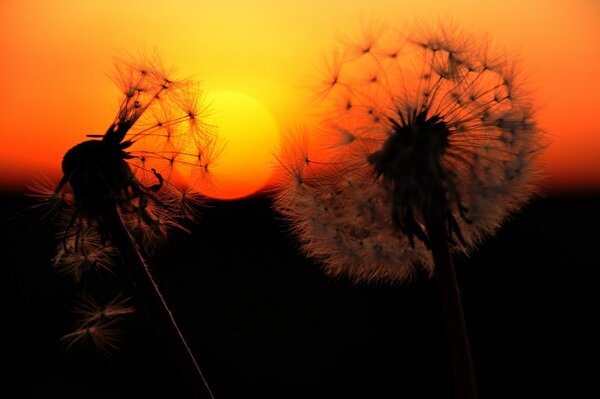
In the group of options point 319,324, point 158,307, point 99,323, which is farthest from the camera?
point 319,324

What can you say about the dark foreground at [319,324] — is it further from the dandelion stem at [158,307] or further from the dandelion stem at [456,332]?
the dandelion stem at [456,332]

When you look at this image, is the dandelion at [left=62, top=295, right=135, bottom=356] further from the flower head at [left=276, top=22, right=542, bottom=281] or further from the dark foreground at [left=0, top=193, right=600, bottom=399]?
the dark foreground at [left=0, top=193, right=600, bottom=399]

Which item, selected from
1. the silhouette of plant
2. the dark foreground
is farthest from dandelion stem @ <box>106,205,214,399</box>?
the dark foreground

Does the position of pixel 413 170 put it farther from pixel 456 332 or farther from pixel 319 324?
pixel 319 324

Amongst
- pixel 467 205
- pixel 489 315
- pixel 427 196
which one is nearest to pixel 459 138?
pixel 467 205

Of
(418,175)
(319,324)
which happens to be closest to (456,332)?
(418,175)
